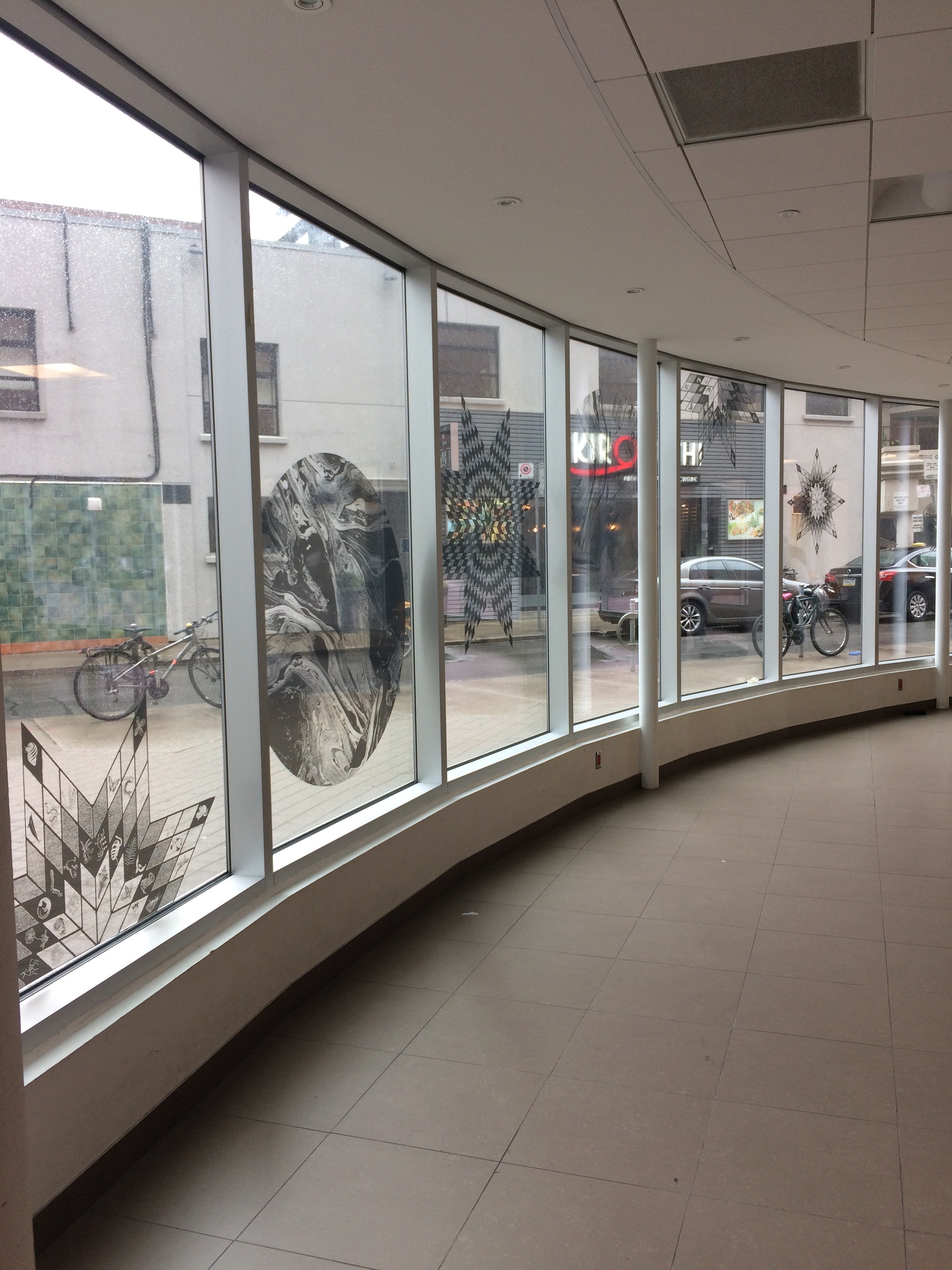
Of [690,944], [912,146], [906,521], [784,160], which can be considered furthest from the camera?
[906,521]

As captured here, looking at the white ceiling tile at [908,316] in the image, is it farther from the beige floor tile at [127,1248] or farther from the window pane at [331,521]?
the beige floor tile at [127,1248]

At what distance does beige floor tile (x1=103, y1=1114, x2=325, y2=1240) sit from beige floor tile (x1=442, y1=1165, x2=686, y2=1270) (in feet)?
1.80

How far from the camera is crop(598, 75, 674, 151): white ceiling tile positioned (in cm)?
278

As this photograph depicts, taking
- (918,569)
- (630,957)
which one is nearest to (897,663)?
(918,569)

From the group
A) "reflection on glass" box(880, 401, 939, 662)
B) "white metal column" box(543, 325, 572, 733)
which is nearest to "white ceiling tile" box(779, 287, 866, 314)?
"white metal column" box(543, 325, 572, 733)

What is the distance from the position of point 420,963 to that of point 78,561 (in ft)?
7.21

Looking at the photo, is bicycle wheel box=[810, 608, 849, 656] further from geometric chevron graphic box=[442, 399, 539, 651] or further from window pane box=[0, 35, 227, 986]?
window pane box=[0, 35, 227, 986]

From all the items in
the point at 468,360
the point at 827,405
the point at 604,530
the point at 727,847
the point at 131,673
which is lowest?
the point at 727,847

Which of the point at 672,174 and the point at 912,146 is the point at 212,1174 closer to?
the point at 672,174

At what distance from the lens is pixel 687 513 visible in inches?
303

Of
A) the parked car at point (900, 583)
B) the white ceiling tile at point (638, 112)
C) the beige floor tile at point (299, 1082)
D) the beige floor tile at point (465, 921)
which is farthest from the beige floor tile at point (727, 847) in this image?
the parked car at point (900, 583)

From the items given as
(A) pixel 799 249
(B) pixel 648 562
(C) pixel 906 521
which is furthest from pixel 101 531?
(C) pixel 906 521

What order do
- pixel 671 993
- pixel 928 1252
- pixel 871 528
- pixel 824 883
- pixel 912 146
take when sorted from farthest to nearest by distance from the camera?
1. pixel 871 528
2. pixel 824 883
3. pixel 671 993
4. pixel 912 146
5. pixel 928 1252

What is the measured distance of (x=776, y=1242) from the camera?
2.38 metres
